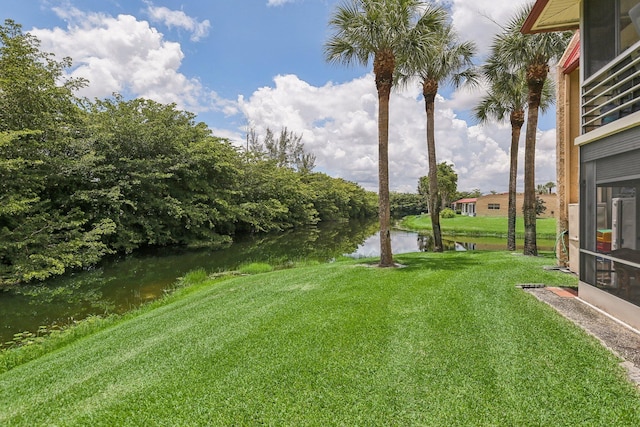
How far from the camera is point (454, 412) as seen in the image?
108 inches

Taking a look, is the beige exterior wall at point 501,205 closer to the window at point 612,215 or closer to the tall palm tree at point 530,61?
the tall palm tree at point 530,61

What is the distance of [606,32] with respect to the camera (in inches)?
196

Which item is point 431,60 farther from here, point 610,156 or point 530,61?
point 610,156

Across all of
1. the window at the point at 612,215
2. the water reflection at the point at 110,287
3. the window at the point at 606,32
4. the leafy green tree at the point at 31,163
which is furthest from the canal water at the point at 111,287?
the window at the point at 606,32

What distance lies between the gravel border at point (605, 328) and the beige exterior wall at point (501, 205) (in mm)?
48048

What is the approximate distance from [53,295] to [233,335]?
930 cm

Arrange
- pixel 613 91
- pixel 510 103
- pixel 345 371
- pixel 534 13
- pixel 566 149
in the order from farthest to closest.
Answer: pixel 510 103 → pixel 566 149 → pixel 534 13 → pixel 613 91 → pixel 345 371

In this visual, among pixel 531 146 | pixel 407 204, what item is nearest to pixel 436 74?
pixel 531 146

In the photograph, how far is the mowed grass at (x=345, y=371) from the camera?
282 centimetres

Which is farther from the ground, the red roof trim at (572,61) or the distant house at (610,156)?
the red roof trim at (572,61)

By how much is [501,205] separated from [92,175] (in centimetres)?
5030

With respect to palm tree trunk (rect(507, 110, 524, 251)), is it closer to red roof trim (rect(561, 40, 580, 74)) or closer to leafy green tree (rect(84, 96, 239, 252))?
red roof trim (rect(561, 40, 580, 74))

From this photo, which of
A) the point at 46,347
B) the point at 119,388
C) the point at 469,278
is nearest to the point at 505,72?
the point at 469,278

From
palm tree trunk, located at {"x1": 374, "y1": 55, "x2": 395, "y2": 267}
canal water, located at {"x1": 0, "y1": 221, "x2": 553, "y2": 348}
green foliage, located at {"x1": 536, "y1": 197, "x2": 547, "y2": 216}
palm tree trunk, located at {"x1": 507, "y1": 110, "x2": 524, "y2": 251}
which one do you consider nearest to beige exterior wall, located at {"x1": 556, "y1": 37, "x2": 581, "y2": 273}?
palm tree trunk, located at {"x1": 374, "y1": 55, "x2": 395, "y2": 267}
